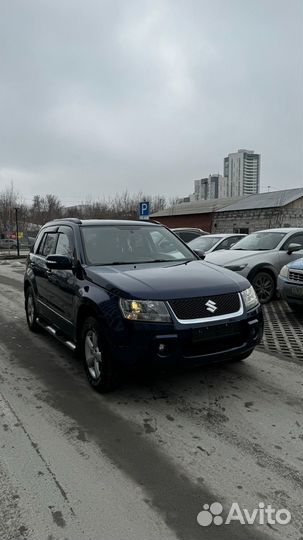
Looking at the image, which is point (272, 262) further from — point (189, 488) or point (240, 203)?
point (240, 203)

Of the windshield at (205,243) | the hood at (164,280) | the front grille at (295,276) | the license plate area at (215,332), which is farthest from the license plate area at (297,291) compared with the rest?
the windshield at (205,243)

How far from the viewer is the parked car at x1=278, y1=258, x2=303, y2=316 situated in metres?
7.21

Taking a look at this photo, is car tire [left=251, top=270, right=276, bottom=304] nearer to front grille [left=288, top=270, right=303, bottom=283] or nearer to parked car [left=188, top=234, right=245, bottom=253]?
front grille [left=288, top=270, right=303, bottom=283]

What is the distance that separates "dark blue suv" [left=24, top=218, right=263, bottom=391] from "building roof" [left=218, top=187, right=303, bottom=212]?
64.0ft

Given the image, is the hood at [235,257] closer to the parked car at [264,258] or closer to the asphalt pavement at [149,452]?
the parked car at [264,258]

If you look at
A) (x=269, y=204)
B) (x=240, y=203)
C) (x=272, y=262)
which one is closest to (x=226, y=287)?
(x=272, y=262)

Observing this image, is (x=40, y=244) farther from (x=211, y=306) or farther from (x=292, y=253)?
(x=292, y=253)

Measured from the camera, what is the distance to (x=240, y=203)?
2830cm

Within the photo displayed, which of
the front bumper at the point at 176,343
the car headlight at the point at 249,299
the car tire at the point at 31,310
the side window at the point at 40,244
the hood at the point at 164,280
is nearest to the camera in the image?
the front bumper at the point at 176,343

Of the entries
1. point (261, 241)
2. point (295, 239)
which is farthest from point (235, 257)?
point (295, 239)

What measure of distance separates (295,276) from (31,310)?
178 inches

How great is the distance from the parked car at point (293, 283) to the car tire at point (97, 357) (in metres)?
4.26

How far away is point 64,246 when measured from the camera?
5.39 m

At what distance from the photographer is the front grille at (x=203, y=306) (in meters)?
3.80
